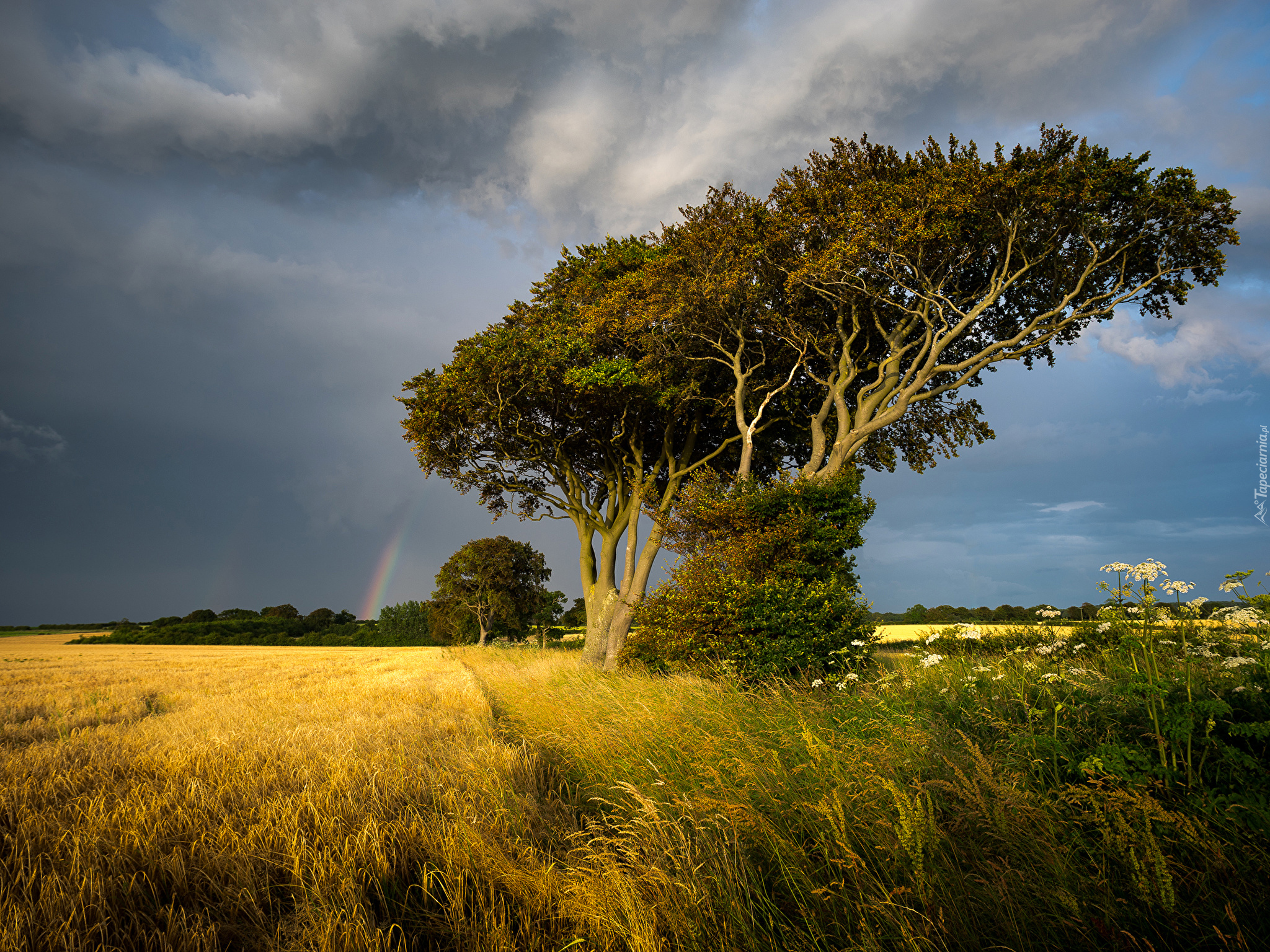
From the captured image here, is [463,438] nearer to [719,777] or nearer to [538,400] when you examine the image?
[538,400]

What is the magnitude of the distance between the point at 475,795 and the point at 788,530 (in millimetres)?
8462

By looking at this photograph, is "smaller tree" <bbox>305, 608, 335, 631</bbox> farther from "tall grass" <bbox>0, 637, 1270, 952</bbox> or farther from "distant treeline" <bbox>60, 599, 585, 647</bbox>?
"tall grass" <bbox>0, 637, 1270, 952</bbox>

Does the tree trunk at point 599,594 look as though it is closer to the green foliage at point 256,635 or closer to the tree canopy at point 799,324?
the tree canopy at point 799,324

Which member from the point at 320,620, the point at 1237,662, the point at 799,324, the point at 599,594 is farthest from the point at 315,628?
the point at 1237,662

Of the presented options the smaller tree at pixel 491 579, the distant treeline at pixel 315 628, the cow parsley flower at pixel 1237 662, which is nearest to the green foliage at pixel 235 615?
the distant treeline at pixel 315 628

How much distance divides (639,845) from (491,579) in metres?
44.7

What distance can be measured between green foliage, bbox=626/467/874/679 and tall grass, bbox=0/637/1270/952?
370 cm

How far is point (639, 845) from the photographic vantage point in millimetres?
3420

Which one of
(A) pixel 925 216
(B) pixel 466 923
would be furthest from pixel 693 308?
(B) pixel 466 923

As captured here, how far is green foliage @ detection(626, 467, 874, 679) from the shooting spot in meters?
10.1

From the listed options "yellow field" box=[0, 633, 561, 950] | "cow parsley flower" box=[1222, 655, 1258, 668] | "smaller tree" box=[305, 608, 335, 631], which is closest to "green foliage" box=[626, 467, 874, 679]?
"yellow field" box=[0, 633, 561, 950]

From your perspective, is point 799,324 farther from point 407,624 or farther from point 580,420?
point 407,624

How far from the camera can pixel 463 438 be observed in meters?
20.2

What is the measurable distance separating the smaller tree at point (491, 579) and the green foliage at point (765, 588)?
34.1 meters
